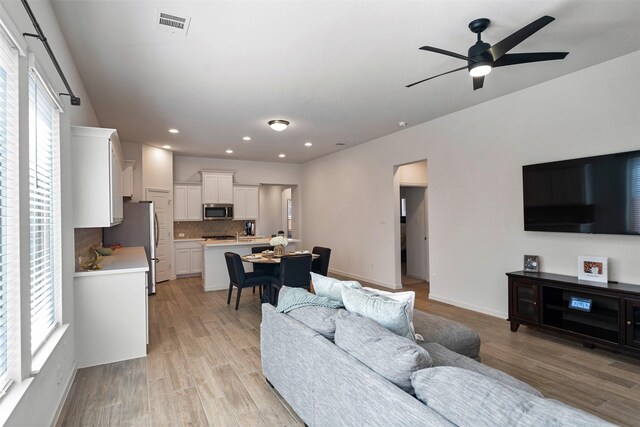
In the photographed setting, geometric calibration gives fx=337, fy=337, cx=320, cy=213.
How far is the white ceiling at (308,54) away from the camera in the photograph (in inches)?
99.5

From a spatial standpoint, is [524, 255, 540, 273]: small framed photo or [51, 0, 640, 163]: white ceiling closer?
[51, 0, 640, 163]: white ceiling

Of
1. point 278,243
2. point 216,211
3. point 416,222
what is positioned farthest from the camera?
point 216,211

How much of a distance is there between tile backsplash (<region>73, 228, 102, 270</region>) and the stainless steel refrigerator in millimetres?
495

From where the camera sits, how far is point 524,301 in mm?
3914

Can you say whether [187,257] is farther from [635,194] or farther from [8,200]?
[635,194]

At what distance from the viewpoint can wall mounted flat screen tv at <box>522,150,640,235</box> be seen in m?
3.25

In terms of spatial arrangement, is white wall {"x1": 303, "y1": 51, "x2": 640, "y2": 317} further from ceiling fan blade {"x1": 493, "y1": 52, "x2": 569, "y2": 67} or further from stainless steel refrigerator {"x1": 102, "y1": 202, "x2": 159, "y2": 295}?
stainless steel refrigerator {"x1": 102, "y1": 202, "x2": 159, "y2": 295}

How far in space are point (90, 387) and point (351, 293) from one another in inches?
93.2

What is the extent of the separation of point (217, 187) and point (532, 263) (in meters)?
6.66

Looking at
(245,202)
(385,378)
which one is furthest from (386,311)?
(245,202)

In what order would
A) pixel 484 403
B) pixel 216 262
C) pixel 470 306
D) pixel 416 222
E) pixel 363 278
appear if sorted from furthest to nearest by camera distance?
pixel 416 222, pixel 363 278, pixel 216 262, pixel 470 306, pixel 484 403

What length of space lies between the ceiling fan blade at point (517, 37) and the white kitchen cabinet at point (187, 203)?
7.02 m

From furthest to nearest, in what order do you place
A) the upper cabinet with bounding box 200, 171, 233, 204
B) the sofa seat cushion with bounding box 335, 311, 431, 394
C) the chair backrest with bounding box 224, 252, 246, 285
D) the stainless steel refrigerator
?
1. the upper cabinet with bounding box 200, 171, 233, 204
2. the stainless steel refrigerator
3. the chair backrest with bounding box 224, 252, 246, 285
4. the sofa seat cushion with bounding box 335, 311, 431, 394

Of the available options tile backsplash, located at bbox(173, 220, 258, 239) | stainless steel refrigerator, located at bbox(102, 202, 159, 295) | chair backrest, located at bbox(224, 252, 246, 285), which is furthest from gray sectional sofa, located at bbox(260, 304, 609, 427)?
tile backsplash, located at bbox(173, 220, 258, 239)
